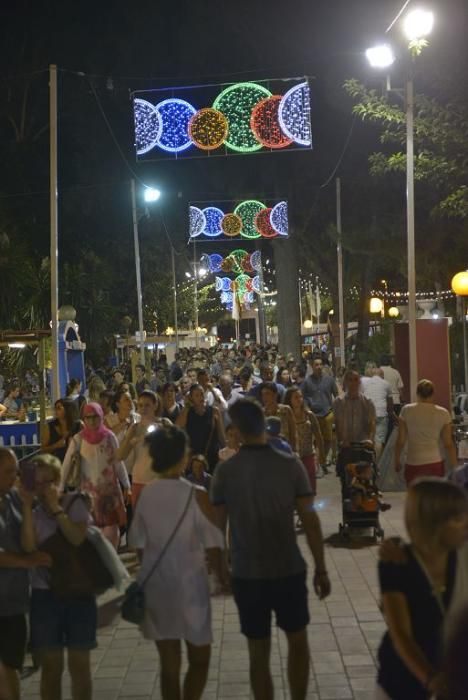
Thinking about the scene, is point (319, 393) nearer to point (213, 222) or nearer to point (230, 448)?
point (230, 448)

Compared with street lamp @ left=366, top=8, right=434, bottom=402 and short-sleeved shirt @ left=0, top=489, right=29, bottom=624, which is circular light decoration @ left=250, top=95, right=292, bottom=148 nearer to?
street lamp @ left=366, top=8, right=434, bottom=402

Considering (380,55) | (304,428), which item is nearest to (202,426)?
(304,428)

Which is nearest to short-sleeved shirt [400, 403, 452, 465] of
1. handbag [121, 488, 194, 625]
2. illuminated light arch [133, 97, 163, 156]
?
handbag [121, 488, 194, 625]

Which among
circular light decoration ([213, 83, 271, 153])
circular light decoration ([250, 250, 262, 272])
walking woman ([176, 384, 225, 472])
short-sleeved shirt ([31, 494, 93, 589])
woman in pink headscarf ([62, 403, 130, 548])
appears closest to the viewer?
short-sleeved shirt ([31, 494, 93, 589])

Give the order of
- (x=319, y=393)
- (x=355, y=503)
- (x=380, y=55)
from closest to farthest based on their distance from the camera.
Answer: (x=355, y=503) → (x=380, y=55) → (x=319, y=393)

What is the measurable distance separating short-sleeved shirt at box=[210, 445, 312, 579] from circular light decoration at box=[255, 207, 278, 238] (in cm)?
2461

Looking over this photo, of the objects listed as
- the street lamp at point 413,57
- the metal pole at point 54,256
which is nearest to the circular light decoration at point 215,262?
the metal pole at point 54,256

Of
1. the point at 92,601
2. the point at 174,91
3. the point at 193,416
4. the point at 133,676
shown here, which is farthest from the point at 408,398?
the point at 92,601

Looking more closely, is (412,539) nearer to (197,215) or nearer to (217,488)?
(217,488)

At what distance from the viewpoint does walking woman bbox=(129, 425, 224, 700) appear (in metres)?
4.74

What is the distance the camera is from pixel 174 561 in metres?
4.78

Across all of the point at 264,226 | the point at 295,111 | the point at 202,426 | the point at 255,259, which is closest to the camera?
the point at 202,426

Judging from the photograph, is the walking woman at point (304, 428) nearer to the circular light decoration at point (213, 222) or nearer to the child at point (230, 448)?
the child at point (230, 448)

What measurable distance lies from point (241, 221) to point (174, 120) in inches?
425
